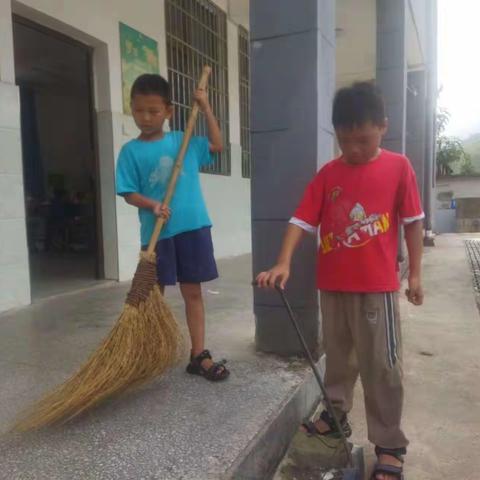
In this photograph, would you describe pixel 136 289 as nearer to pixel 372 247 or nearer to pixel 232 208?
pixel 372 247

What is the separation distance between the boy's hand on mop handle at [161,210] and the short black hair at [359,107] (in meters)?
0.85

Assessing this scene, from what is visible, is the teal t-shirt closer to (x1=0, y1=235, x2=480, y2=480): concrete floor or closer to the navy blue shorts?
the navy blue shorts

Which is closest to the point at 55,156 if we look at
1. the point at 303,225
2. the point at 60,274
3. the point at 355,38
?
the point at 60,274

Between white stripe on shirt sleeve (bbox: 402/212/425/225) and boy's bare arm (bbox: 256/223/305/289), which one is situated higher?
white stripe on shirt sleeve (bbox: 402/212/425/225)

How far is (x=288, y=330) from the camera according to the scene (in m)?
3.00

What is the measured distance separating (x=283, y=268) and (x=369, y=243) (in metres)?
0.36

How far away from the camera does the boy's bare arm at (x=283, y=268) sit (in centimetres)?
198

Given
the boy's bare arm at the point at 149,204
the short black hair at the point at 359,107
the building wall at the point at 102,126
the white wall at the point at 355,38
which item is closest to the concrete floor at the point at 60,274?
the building wall at the point at 102,126

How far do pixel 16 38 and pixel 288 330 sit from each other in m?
5.47

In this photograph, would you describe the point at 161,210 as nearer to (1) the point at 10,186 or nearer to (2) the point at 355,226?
(2) the point at 355,226

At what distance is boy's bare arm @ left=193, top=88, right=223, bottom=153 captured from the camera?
8.25 feet

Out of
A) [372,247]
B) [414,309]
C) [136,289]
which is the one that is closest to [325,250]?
[372,247]

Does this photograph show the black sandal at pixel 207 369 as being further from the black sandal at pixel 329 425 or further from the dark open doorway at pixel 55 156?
the dark open doorway at pixel 55 156

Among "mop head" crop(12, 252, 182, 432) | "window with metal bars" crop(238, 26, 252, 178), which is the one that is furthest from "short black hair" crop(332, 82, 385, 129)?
"window with metal bars" crop(238, 26, 252, 178)
